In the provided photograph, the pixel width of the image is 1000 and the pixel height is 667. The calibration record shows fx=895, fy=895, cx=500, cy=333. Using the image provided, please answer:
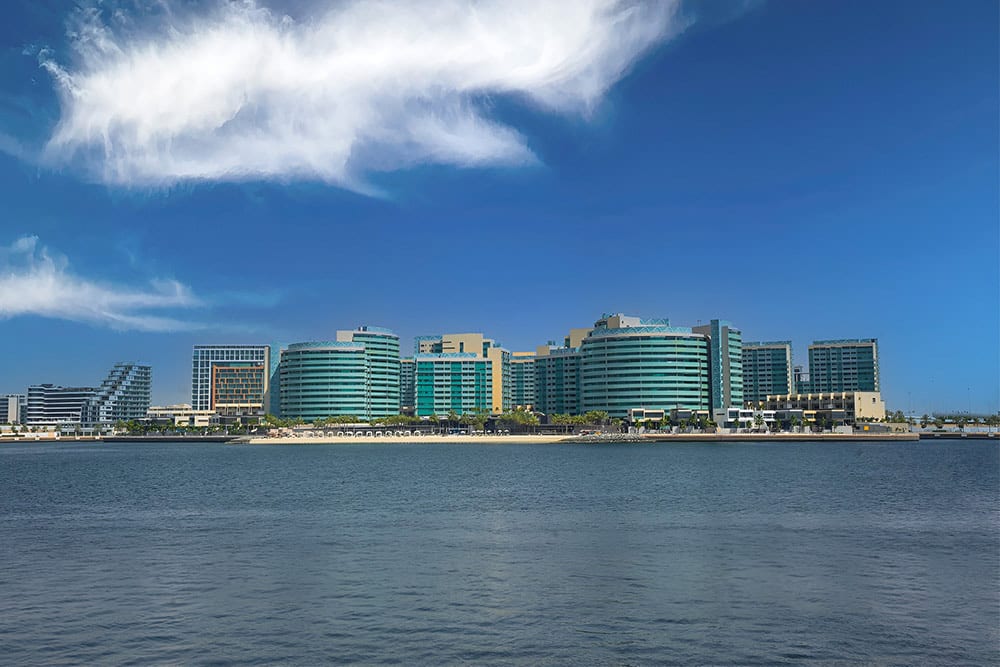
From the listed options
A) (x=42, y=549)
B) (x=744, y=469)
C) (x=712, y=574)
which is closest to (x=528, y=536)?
(x=712, y=574)

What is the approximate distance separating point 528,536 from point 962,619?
85.8 feet

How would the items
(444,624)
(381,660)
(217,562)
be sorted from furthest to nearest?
(217,562) < (444,624) < (381,660)

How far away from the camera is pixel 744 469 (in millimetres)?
126812

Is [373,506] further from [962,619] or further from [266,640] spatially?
[962,619]

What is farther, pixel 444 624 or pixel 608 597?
pixel 608 597

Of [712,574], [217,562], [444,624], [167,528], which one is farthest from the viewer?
[167,528]

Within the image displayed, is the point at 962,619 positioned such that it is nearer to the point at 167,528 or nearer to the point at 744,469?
the point at 167,528

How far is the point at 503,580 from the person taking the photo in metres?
41.0

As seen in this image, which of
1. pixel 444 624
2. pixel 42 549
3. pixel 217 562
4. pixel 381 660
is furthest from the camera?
pixel 42 549

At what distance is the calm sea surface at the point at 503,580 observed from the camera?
101ft

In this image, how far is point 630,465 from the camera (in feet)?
456

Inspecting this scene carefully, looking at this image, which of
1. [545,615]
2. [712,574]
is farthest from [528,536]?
[545,615]

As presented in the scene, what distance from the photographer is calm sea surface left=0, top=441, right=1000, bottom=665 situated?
30812 mm

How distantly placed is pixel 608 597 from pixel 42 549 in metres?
33.3
